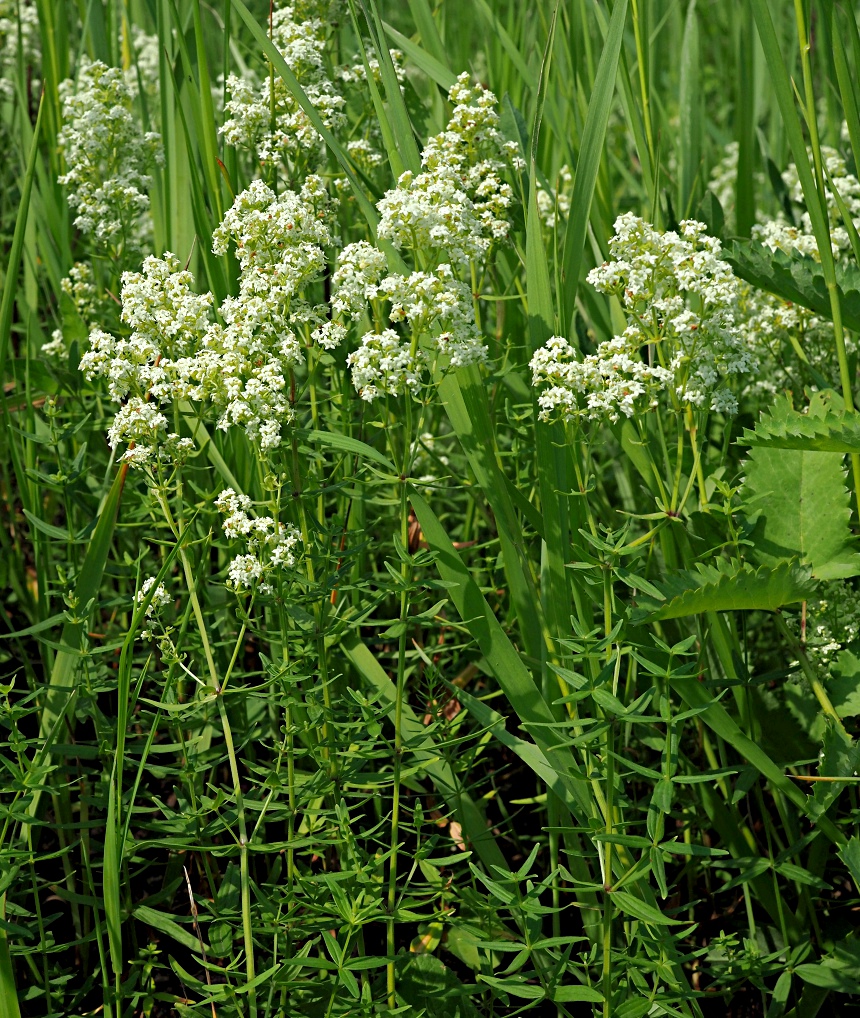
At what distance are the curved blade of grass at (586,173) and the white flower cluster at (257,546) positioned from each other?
32.7 inches

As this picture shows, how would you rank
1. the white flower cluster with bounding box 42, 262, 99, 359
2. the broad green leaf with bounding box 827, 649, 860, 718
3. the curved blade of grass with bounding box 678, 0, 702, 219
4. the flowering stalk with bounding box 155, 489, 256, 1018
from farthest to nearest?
1. the curved blade of grass with bounding box 678, 0, 702, 219
2. the white flower cluster with bounding box 42, 262, 99, 359
3. the broad green leaf with bounding box 827, 649, 860, 718
4. the flowering stalk with bounding box 155, 489, 256, 1018

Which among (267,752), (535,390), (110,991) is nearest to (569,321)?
(535,390)

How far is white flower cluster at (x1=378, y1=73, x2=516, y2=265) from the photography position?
2.08m

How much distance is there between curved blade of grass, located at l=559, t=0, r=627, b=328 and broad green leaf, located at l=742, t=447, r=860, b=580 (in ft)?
1.99

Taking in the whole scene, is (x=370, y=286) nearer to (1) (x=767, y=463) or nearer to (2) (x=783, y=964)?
(1) (x=767, y=463)

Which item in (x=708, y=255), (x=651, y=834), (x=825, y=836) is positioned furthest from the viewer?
(x=825, y=836)

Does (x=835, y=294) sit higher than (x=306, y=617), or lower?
higher

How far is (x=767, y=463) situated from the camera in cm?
245

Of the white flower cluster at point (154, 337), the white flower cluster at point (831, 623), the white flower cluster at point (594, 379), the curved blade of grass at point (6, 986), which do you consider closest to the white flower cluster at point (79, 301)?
the white flower cluster at point (154, 337)

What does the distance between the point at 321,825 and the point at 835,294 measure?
1.59 meters

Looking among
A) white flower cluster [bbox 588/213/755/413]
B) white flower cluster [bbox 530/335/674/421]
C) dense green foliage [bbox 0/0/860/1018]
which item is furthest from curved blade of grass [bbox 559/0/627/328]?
white flower cluster [bbox 530/335/674/421]

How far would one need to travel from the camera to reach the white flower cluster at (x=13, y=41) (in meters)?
4.53

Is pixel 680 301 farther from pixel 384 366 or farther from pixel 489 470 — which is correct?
pixel 384 366

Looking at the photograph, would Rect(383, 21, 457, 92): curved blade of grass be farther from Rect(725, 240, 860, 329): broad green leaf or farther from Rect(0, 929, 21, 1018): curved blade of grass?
Rect(0, 929, 21, 1018): curved blade of grass
